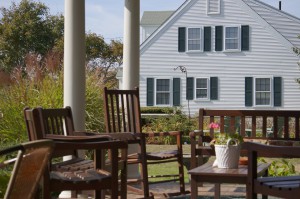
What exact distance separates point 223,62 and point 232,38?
832mm

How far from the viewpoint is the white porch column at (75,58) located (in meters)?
5.68

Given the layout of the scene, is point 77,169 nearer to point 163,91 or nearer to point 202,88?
point 202,88

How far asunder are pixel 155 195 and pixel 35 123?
2544 millimetres

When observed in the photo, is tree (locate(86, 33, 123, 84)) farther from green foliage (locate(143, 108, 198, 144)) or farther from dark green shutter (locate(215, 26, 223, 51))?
green foliage (locate(143, 108, 198, 144))

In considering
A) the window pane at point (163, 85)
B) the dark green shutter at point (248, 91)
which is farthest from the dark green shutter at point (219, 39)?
the window pane at point (163, 85)

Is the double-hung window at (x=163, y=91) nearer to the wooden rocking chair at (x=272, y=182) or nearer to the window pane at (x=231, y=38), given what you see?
the window pane at (x=231, y=38)

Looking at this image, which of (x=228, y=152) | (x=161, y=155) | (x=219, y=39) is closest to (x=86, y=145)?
(x=228, y=152)

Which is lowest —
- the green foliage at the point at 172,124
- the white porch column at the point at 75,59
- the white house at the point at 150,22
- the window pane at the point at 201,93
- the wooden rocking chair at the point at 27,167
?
the green foliage at the point at 172,124

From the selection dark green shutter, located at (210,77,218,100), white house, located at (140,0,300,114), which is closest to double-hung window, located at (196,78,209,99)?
white house, located at (140,0,300,114)

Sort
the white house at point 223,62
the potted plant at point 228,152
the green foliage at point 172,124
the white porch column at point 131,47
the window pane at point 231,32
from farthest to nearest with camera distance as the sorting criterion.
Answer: the window pane at point 231,32, the white house at point 223,62, the green foliage at point 172,124, the white porch column at point 131,47, the potted plant at point 228,152

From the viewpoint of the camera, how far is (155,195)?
6.28 m

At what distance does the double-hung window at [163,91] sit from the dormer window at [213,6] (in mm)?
2740

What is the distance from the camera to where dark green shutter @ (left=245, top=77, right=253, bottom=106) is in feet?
67.5

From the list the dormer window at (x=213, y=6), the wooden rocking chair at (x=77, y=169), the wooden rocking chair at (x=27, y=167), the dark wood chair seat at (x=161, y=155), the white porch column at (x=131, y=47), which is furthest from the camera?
the dormer window at (x=213, y=6)
